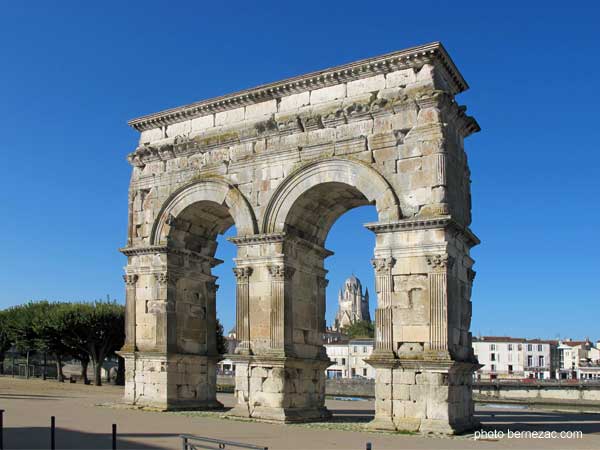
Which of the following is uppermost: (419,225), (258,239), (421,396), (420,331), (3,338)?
(419,225)

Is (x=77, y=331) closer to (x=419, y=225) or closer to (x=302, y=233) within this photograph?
(x=302, y=233)

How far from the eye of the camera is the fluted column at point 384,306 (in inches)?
685

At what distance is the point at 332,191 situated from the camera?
2008 cm

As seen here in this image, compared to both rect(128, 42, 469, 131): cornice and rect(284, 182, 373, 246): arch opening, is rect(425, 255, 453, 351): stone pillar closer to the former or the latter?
rect(284, 182, 373, 246): arch opening

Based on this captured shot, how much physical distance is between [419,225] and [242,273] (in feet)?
17.8

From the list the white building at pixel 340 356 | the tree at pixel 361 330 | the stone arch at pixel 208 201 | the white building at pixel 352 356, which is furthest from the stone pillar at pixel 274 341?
the tree at pixel 361 330

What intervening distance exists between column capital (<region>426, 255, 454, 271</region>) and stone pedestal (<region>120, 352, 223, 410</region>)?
9.05 m

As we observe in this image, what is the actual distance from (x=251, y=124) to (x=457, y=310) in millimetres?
8147

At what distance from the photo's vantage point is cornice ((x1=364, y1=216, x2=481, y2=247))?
55.7ft

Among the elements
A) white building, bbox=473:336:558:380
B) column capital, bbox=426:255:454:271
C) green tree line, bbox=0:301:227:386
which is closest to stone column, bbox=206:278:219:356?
column capital, bbox=426:255:454:271

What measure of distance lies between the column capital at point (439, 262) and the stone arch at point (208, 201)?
5.42m

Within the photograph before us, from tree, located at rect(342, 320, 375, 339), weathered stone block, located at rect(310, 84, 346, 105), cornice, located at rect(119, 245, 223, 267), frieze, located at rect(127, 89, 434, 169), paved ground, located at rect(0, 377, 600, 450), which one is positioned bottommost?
tree, located at rect(342, 320, 375, 339)

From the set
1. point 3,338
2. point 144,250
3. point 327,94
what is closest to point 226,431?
point 144,250

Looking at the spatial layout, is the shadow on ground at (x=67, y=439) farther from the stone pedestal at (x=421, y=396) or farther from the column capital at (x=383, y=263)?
the column capital at (x=383, y=263)
